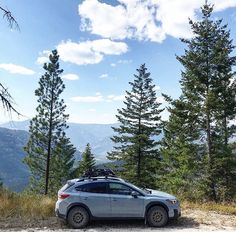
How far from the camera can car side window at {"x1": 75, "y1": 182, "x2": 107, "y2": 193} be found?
12.5 metres

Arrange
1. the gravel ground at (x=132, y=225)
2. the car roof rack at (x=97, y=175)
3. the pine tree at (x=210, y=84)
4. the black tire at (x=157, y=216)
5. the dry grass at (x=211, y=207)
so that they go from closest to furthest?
the gravel ground at (x=132, y=225) → the black tire at (x=157, y=216) → the car roof rack at (x=97, y=175) → the dry grass at (x=211, y=207) → the pine tree at (x=210, y=84)

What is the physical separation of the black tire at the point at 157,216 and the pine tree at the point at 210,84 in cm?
1364

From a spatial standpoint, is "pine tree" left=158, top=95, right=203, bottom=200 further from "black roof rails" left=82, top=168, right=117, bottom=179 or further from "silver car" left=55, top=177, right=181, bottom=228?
"silver car" left=55, top=177, right=181, bottom=228

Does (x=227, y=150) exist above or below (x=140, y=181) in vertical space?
above

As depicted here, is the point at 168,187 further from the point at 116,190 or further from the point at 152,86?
the point at 116,190

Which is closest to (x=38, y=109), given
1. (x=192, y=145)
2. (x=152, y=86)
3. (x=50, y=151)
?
(x=50, y=151)

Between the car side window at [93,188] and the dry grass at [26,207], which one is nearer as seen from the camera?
the car side window at [93,188]

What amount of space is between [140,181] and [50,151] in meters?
11.1

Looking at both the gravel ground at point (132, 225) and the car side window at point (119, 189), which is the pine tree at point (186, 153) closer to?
the gravel ground at point (132, 225)

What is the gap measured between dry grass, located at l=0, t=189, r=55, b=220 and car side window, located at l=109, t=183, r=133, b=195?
266cm

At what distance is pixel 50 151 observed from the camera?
4306 cm

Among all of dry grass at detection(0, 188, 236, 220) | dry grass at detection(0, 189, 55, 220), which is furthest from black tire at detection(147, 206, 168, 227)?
dry grass at detection(0, 189, 55, 220)

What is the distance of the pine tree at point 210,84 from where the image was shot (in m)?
25.5

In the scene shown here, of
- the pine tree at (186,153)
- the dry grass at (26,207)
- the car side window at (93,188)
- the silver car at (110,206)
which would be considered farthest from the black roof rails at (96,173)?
the pine tree at (186,153)
